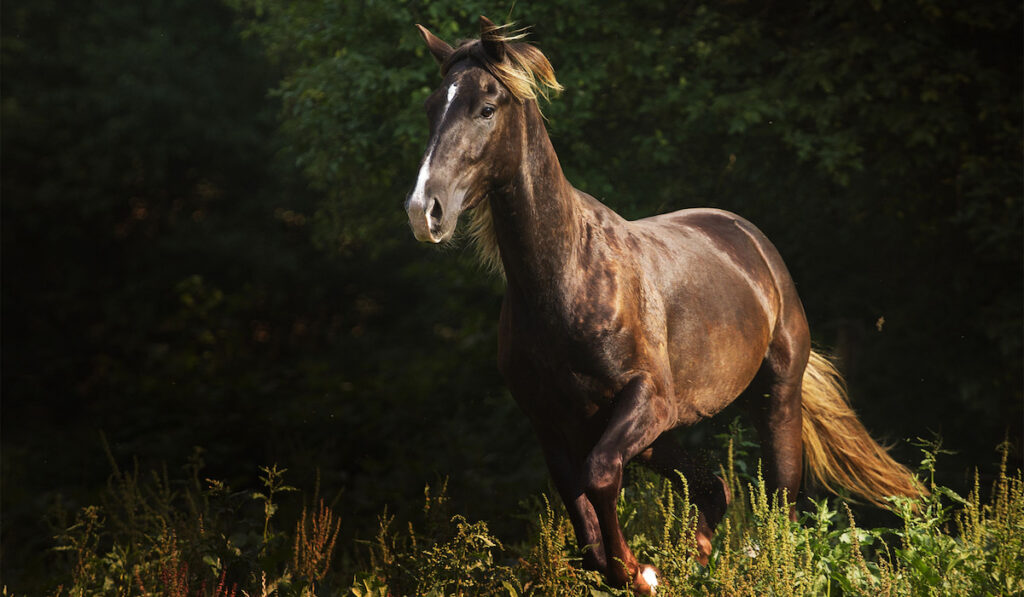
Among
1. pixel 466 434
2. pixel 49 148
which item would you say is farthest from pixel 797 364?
pixel 49 148

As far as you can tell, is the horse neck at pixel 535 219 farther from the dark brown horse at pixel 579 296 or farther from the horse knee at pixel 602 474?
the horse knee at pixel 602 474

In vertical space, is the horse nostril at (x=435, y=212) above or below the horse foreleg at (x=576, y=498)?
above

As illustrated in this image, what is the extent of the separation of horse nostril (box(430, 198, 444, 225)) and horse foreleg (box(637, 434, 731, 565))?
183 centimetres

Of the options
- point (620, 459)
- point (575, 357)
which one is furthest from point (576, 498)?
point (575, 357)

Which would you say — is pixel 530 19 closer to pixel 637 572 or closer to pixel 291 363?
pixel 637 572

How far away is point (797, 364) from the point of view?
16.1 feet

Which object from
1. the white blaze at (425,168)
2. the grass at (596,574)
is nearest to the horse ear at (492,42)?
the white blaze at (425,168)

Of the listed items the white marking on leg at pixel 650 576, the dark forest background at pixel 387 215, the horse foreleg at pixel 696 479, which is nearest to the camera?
the white marking on leg at pixel 650 576

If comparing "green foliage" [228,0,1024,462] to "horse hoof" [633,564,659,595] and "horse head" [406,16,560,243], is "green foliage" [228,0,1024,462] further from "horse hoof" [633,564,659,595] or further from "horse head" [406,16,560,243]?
"horse hoof" [633,564,659,595]

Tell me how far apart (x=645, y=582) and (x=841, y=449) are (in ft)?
6.32

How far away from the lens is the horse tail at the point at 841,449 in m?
5.19

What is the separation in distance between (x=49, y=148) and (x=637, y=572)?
10479 mm

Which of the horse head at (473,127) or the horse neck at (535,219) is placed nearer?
the horse head at (473,127)

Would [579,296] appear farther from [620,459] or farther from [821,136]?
[821,136]
